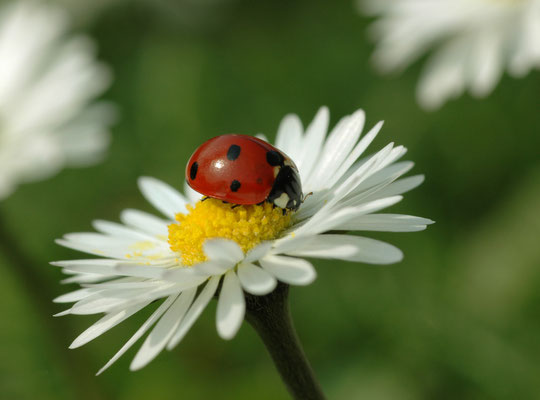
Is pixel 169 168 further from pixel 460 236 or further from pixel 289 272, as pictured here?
pixel 289 272

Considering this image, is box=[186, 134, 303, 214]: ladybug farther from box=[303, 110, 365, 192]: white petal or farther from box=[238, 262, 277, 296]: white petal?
box=[238, 262, 277, 296]: white petal

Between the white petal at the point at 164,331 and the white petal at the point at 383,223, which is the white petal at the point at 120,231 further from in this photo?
the white petal at the point at 383,223

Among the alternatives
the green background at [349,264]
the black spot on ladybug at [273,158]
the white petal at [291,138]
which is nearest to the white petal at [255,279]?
the black spot on ladybug at [273,158]

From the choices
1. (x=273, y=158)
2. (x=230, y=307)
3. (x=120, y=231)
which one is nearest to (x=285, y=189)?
(x=273, y=158)

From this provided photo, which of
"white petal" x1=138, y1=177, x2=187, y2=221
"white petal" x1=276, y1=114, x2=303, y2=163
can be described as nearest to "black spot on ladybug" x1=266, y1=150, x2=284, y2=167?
"white petal" x1=276, y1=114, x2=303, y2=163

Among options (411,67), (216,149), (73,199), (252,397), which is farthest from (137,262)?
(411,67)

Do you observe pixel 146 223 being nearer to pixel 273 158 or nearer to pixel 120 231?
pixel 120 231
